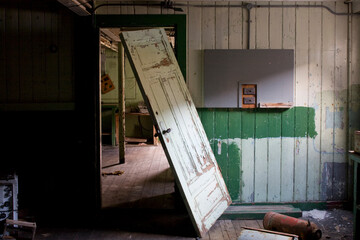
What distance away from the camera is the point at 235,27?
12.0 feet

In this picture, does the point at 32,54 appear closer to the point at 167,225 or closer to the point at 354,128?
the point at 167,225

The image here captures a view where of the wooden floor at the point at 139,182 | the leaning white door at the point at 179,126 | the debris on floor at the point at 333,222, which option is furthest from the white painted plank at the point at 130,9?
the debris on floor at the point at 333,222

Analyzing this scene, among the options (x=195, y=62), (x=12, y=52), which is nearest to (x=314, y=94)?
(x=195, y=62)

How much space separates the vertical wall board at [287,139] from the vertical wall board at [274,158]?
0.05 metres

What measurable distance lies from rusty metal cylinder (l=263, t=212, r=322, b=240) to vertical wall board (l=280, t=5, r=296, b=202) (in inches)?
29.8

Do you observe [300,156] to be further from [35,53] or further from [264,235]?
[35,53]

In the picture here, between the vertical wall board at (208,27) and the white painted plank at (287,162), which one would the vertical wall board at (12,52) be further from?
the white painted plank at (287,162)

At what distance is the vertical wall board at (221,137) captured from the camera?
3719 mm

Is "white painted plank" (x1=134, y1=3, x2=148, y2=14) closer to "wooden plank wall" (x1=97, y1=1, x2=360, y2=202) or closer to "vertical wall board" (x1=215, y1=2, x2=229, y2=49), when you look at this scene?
"wooden plank wall" (x1=97, y1=1, x2=360, y2=202)

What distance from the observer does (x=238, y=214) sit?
360cm

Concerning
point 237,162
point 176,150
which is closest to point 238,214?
point 237,162

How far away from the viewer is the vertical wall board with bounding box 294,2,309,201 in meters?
3.68

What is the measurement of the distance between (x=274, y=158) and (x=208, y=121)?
0.91 meters

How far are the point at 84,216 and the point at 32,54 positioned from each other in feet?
6.41
